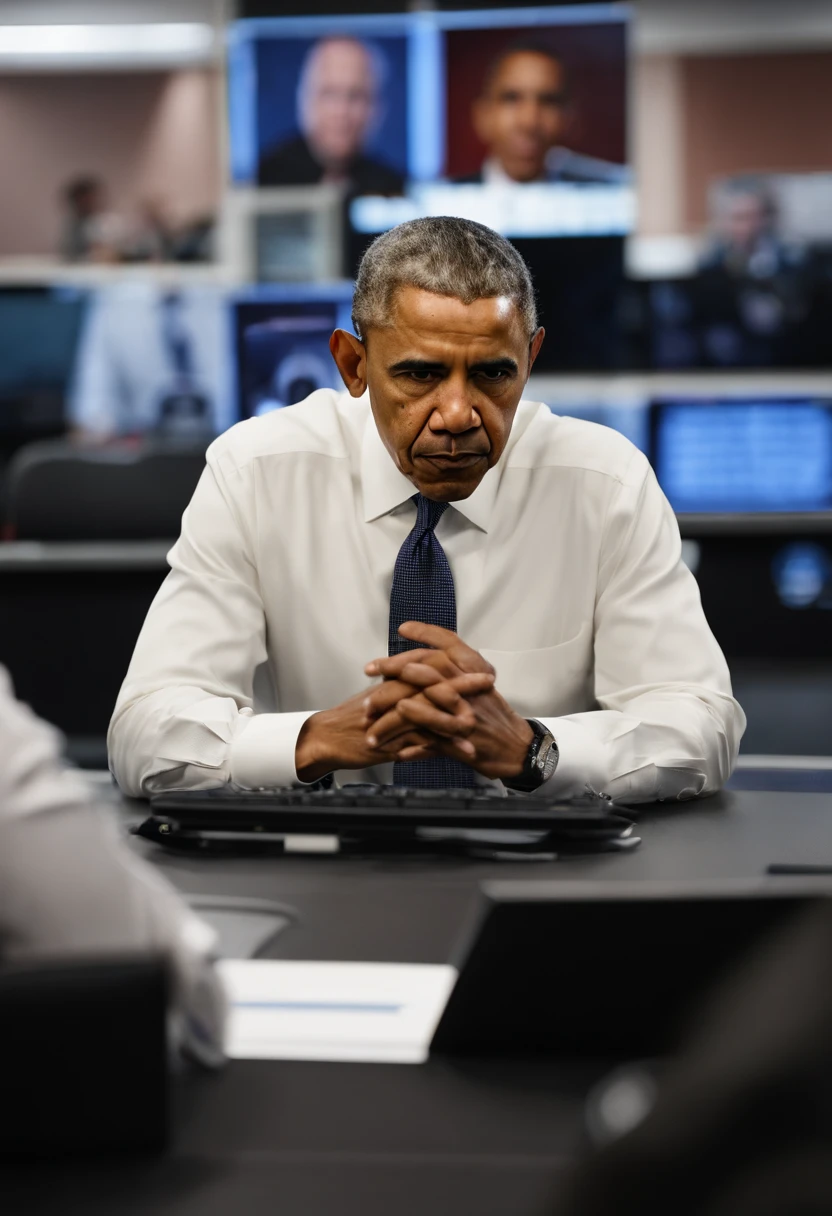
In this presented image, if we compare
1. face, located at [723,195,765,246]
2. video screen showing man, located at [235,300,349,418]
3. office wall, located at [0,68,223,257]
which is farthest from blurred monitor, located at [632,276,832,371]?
office wall, located at [0,68,223,257]

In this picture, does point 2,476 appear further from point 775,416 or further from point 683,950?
point 683,950

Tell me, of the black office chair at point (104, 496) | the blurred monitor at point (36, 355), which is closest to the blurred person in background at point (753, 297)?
the blurred monitor at point (36, 355)

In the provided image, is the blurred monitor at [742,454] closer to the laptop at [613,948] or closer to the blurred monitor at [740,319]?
the blurred monitor at [740,319]

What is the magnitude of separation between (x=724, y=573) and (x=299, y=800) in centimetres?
269

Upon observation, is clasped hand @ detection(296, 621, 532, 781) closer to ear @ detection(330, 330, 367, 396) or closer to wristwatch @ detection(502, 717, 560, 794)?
wristwatch @ detection(502, 717, 560, 794)

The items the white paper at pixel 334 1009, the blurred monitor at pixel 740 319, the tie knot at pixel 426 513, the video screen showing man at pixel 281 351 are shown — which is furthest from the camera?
the blurred monitor at pixel 740 319

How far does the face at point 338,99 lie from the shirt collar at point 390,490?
3.83 metres

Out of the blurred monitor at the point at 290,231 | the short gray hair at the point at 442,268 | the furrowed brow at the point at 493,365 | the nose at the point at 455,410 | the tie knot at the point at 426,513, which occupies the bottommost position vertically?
the tie knot at the point at 426,513

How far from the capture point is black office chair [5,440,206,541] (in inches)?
129

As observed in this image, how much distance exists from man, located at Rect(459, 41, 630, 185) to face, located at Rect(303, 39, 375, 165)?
44 cm

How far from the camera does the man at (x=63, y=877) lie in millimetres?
624

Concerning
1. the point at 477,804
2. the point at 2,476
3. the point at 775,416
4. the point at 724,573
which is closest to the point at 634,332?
the point at 775,416

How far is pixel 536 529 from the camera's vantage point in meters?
1.78

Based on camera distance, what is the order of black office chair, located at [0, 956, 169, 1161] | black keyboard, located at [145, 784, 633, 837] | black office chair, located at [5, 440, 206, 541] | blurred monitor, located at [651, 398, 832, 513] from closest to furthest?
1. black office chair, located at [0, 956, 169, 1161]
2. black keyboard, located at [145, 784, 633, 837]
3. black office chair, located at [5, 440, 206, 541]
4. blurred monitor, located at [651, 398, 832, 513]
